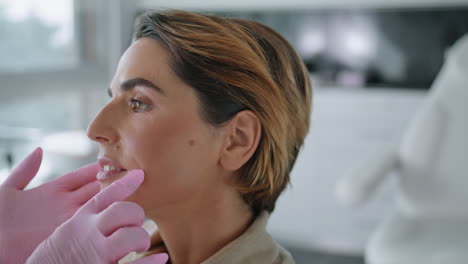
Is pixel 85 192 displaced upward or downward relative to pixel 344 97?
upward

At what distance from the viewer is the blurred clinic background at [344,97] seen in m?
1.54

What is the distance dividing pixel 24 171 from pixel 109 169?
10 cm

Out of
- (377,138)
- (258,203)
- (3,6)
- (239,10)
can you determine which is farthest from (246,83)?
(239,10)

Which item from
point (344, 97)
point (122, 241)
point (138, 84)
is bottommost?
point (344, 97)

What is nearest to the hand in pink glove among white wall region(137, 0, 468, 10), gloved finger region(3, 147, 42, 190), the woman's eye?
gloved finger region(3, 147, 42, 190)

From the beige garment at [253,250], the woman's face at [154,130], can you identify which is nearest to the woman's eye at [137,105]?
the woman's face at [154,130]

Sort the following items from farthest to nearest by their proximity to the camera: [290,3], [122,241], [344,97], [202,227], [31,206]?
[290,3] < [344,97] < [202,227] < [31,206] < [122,241]

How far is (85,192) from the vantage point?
0.65 meters

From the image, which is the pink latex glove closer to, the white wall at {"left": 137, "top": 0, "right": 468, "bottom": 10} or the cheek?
the cheek

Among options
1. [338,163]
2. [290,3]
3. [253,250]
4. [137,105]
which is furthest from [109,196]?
[290,3]

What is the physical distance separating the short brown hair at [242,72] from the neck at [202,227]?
4cm

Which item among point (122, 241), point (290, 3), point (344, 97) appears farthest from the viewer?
point (290, 3)

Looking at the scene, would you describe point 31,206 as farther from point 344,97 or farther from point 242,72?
point 344,97

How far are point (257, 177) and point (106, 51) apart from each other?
2020 mm
